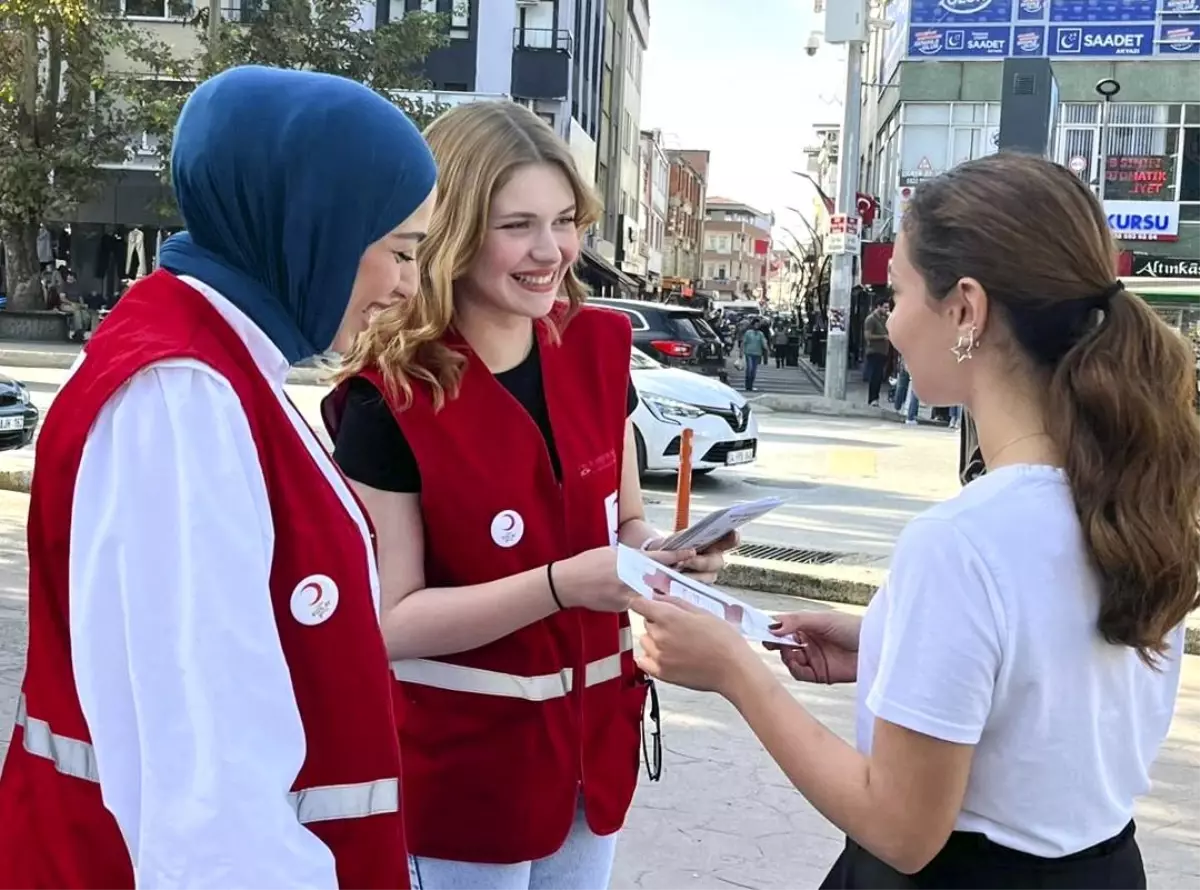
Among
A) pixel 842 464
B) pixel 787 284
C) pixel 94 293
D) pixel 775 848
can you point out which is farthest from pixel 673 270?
pixel 775 848

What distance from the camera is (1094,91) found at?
29359mm

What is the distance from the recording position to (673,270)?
297 ft

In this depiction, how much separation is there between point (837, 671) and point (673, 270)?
293 ft

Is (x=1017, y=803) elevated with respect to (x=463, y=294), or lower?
lower

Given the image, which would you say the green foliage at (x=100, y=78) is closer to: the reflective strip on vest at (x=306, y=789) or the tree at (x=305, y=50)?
the tree at (x=305, y=50)

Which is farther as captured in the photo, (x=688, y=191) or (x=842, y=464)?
(x=688, y=191)

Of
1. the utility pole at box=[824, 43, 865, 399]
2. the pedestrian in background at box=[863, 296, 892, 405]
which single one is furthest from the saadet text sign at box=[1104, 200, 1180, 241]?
the utility pole at box=[824, 43, 865, 399]

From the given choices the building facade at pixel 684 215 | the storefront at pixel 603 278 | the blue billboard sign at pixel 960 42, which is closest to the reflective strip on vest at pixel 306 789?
the blue billboard sign at pixel 960 42

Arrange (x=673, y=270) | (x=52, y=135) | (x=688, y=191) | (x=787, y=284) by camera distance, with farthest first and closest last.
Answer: (x=787, y=284), (x=688, y=191), (x=673, y=270), (x=52, y=135)

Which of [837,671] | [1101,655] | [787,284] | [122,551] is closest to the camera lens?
[122,551]

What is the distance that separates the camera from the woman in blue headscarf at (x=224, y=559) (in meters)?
1.17

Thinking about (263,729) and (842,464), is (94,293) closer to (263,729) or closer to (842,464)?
(842,464)

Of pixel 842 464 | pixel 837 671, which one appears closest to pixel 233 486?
pixel 837 671

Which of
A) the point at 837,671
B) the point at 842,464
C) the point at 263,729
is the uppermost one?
the point at 263,729
